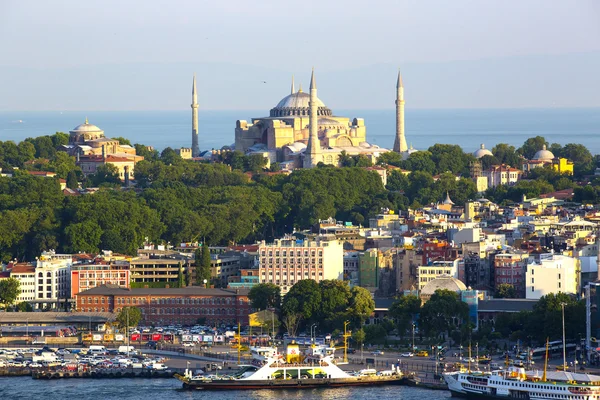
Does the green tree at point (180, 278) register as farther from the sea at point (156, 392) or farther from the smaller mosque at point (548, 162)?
the smaller mosque at point (548, 162)

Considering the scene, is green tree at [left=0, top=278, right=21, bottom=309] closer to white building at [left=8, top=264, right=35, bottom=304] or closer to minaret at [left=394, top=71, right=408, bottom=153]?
→ white building at [left=8, top=264, right=35, bottom=304]

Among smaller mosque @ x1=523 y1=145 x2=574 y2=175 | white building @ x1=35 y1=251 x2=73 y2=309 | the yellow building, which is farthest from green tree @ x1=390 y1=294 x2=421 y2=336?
the yellow building

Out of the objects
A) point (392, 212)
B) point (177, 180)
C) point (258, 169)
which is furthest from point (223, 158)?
point (392, 212)

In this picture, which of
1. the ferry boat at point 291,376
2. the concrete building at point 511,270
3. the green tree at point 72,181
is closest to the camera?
the ferry boat at point 291,376

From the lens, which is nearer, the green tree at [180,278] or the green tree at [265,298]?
the green tree at [265,298]

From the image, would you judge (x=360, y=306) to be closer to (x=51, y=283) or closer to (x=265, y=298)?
(x=265, y=298)

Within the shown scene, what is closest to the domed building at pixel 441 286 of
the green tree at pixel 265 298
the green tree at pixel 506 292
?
the green tree at pixel 506 292

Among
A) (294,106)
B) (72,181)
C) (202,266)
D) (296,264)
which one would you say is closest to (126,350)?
(296,264)
